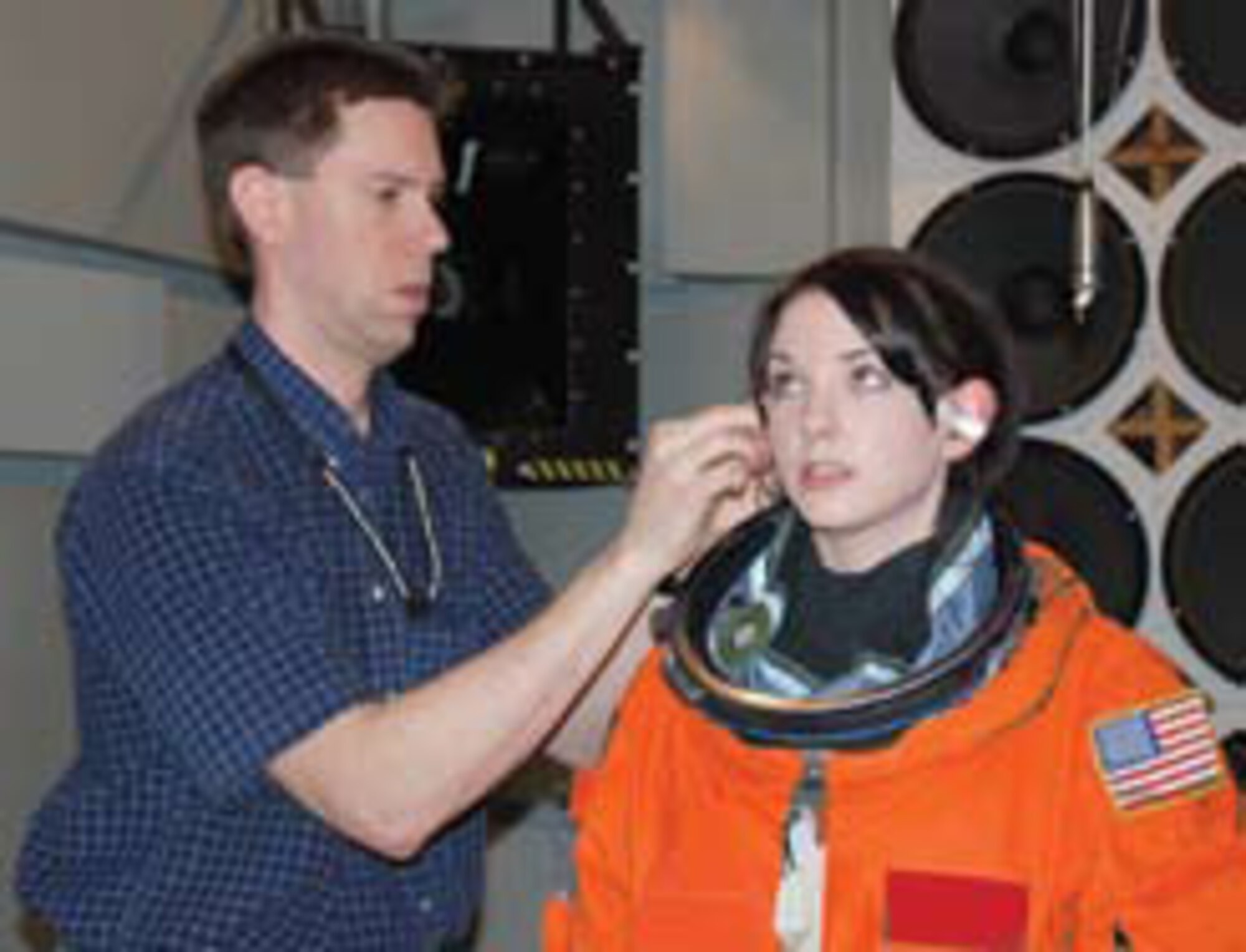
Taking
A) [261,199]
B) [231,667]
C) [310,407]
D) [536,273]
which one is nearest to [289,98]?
[261,199]

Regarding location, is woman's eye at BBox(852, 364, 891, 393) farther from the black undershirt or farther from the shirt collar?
the shirt collar

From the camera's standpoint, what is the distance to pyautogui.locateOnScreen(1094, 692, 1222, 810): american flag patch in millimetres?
1327

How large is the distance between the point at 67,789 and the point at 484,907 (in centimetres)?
187

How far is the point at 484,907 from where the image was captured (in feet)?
11.5

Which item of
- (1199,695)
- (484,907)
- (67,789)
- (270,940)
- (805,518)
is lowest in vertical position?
(484,907)

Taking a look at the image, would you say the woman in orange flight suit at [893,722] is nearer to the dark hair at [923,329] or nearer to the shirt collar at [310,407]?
the dark hair at [923,329]

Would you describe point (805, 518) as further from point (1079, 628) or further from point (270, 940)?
point (270, 940)

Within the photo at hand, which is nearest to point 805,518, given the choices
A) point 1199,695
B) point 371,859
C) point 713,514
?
point 713,514

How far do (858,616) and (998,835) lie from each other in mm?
263

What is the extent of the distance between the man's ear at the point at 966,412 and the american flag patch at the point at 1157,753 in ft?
1.01

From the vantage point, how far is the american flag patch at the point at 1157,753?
4.35ft

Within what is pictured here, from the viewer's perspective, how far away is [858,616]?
1541mm

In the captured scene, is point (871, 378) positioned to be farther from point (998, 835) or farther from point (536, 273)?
point (536, 273)

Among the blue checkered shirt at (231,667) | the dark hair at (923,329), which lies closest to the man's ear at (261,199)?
the blue checkered shirt at (231,667)
